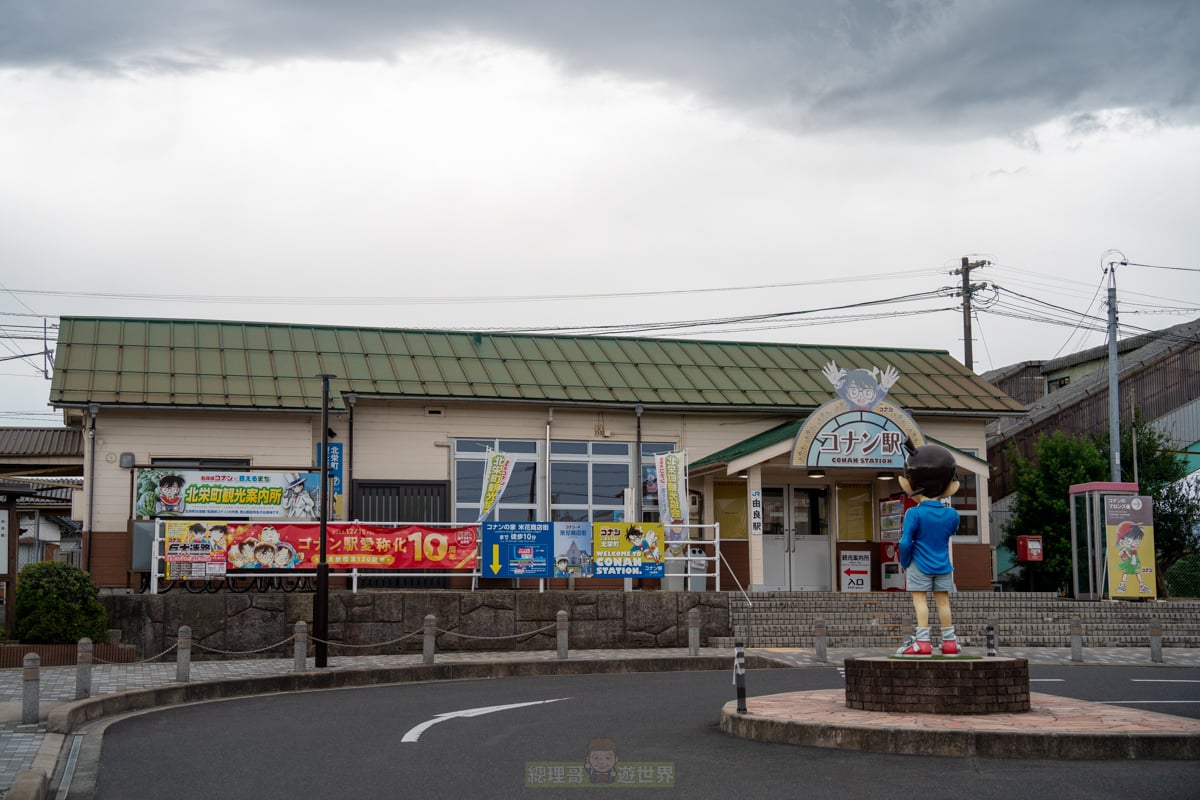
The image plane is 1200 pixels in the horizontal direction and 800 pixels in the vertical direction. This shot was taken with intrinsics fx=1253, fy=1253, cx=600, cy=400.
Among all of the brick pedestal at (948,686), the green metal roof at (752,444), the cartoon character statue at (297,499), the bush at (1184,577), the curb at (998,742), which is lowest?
the curb at (998,742)

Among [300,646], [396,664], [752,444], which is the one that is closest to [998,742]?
[300,646]

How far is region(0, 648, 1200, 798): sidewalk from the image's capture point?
51.5ft

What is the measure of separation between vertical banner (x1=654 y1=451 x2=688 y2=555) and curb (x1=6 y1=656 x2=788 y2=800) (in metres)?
4.39

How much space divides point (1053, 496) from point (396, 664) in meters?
20.2

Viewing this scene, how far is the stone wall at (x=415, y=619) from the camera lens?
21.1 m

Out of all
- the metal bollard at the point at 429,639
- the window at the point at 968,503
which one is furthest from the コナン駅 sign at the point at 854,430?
the metal bollard at the point at 429,639

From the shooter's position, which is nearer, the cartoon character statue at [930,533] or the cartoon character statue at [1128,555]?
the cartoon character statue at [930,533]

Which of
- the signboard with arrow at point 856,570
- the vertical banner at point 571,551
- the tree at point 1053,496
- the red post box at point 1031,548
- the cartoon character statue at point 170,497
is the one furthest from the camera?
the tree at point 1053,496

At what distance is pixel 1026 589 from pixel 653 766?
995 inches

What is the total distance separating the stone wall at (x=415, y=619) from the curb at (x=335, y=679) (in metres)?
1.93

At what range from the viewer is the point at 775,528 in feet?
93.6

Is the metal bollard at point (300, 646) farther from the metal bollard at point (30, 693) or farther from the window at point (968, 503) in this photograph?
the window at point (968, 503)

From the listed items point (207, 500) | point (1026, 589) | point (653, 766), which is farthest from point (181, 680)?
point (1026, 589)

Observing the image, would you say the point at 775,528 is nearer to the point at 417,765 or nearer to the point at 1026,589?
the point at 1026,589
